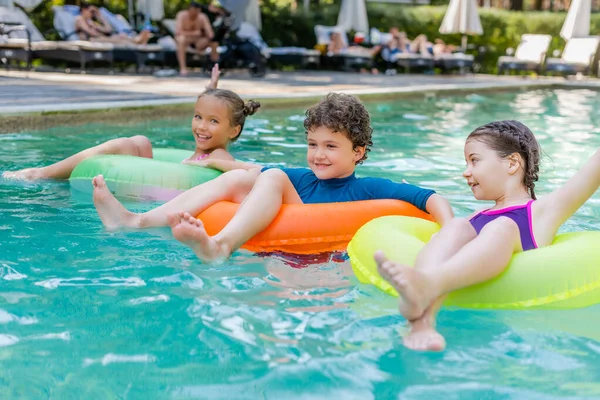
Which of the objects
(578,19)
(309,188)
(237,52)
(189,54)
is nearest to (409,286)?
(309,188)

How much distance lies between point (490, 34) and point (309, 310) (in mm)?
19827

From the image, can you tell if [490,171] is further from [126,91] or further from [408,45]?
[408,45]

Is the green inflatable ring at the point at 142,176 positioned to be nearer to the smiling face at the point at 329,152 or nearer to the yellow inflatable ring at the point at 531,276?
the smiling face at the point at 329,152

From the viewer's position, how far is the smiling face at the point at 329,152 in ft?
11.2

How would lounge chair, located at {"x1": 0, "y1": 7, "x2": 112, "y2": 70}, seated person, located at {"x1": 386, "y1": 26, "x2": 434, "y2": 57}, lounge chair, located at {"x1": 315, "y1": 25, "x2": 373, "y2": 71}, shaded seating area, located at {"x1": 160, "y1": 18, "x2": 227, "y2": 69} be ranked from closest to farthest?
1. lounge chair, located at {"x1": 0, "y1": 7, "x2": 112, "y2": 70}
2. shaded seating area, located at {"x1": 160, "y1": 18, "x2": 227, "y2": 69}
3. lounge chair, located at {"x1": 315, "y1": 25, "x2": 373, "y2": 71}
4. seated person, located at {"x1": 386, "y1": 26, "x2": 434, "y2": 57}

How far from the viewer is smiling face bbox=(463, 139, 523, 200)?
3008 millimetres

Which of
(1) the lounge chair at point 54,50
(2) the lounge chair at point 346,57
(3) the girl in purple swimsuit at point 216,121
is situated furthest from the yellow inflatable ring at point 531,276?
(2) the lounge chair at point 346,57

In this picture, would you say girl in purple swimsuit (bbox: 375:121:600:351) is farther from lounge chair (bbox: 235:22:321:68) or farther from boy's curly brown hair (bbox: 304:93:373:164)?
lounge chair (bbox: 235:22:321:68)

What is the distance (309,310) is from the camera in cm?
263

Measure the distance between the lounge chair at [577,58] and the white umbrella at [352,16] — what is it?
463 cm

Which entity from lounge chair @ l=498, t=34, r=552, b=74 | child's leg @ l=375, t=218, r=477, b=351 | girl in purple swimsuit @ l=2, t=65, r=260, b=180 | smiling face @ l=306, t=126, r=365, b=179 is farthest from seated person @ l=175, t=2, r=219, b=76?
child's leg @ l=375, t=218, r=477, b=351

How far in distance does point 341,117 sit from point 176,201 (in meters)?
0.91

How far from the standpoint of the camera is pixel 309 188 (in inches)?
142

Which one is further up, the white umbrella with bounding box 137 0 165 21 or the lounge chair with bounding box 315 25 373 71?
the white umbrella with bounding box 137 0 165 21
